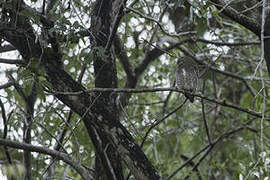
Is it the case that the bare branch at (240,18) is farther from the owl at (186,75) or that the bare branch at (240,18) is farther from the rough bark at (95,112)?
the rough bark at (95,112)

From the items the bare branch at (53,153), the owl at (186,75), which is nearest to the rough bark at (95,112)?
the bare branch at (53,153)

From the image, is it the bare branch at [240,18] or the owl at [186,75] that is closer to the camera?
the bare branch at [240,18]

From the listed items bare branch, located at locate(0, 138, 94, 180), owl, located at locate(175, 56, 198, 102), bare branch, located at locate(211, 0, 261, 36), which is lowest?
bare branch, located at locate(0, 138, 94, 180)

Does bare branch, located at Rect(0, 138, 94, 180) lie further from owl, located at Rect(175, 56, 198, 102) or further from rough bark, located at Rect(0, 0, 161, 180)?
owl, located at Rect(175, 56, 198, 102)

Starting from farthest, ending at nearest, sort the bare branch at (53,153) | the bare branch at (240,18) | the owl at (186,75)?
the owl at (186,75) < the bare branch at (240,18) < the bare branch at (53,153)

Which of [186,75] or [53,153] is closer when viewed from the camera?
[53,153]

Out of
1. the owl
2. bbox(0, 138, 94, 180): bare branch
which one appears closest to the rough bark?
bbox(0, 138, 94, 180): bare branch

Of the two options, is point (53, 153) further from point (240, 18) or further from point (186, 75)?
point (240, 18)

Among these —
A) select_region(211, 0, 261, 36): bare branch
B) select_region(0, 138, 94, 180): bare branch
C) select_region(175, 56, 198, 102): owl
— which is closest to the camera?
select_region(0, 138, 94, 180): bare branch

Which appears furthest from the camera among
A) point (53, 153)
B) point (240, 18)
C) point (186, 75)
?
point (186, 75)

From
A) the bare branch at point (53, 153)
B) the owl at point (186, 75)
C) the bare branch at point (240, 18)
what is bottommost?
the bare branch at point (53, 153)

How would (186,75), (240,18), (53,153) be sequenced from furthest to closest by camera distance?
(186,75), (240,18), (53,153)

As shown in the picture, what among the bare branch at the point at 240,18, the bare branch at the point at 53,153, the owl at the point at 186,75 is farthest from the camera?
the owl at the point at 186,75

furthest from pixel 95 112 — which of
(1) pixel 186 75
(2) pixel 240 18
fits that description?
(2) pixel 240 18
